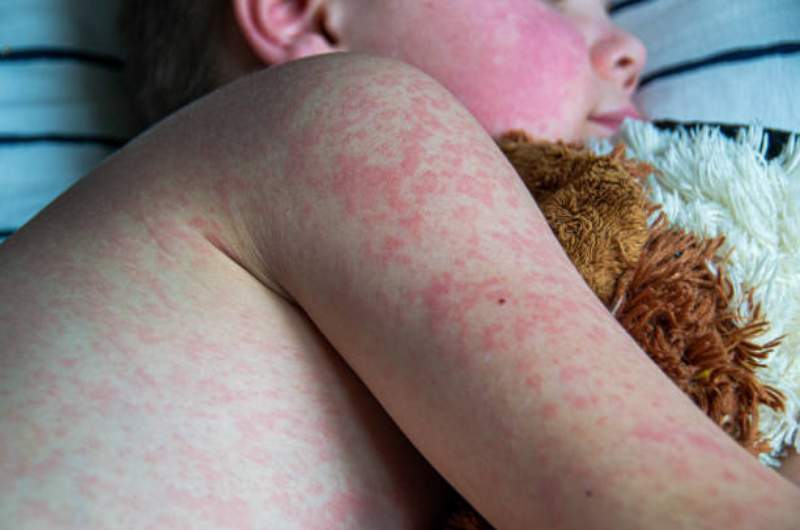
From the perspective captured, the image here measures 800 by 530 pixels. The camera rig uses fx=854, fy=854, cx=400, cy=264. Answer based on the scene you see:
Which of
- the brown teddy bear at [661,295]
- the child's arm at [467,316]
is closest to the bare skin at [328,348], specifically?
the child's arm at [467,316]

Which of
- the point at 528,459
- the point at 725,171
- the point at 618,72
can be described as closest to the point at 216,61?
the point at 618,72

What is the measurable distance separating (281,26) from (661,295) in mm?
648

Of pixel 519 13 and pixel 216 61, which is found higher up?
pixel 519 13

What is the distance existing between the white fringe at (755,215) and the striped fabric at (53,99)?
0.84 metres

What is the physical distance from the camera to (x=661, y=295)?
0.73 m

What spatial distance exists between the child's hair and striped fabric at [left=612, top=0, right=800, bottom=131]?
2.10 feet

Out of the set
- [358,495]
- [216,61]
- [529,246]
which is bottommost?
[358,495]

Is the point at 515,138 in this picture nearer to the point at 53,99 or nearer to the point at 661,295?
the point at 661,295

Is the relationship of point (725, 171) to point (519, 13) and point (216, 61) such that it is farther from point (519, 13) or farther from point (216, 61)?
point (216, 61)

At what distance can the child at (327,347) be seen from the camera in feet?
1.74

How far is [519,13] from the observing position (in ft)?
3.51

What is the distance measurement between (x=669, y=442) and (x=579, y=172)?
1.09 ft

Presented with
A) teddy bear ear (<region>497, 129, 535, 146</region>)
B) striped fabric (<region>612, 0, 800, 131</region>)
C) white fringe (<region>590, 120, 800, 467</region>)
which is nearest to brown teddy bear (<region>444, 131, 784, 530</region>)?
white fringe (<region>590, 120, 800, 467</region>)

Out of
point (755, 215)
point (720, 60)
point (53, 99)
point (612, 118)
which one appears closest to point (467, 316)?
point (755, 215)
